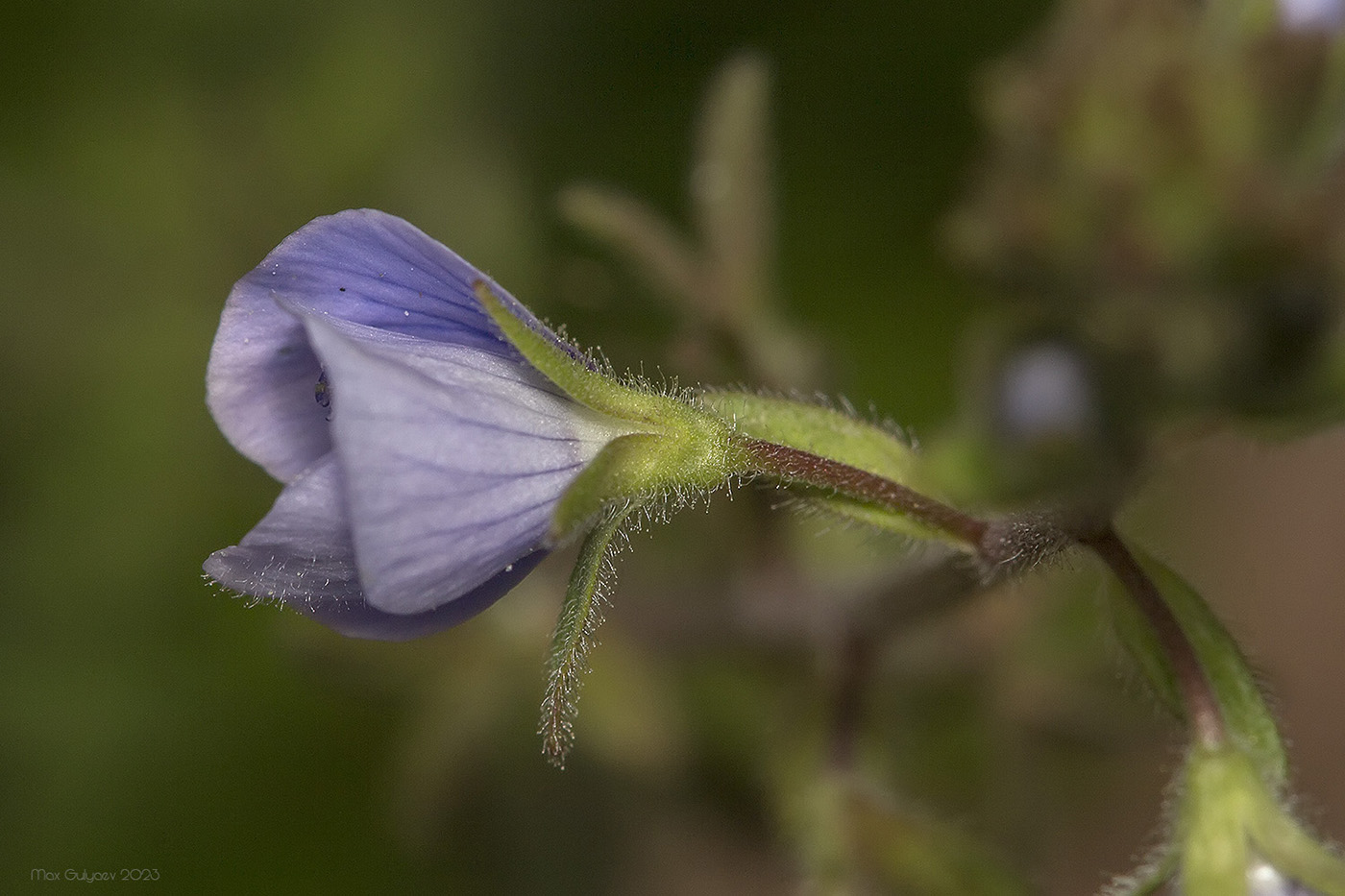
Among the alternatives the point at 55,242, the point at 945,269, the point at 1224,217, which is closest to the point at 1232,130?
the point at 1224,217

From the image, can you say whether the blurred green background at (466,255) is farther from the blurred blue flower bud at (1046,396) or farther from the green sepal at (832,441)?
the green sepal at (832,441)

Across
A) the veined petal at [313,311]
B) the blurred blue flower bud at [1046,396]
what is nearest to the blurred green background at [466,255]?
the blurred blue flower bud at [1046,396]

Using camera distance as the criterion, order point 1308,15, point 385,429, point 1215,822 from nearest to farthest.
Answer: point 385,429 → point 1215,822 → point 1308,15

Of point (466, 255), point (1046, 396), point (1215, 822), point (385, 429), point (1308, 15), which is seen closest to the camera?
point (385, 429)

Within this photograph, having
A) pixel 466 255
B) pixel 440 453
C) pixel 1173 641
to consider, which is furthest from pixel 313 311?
pixel 466 255

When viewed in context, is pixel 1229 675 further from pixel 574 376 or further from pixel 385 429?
pixel 385 429

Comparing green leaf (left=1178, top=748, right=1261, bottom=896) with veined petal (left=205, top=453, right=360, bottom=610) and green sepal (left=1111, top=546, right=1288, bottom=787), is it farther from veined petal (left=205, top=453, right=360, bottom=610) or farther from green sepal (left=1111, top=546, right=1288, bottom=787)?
veined petal (left=205, top=453, right=360, bottom=610)

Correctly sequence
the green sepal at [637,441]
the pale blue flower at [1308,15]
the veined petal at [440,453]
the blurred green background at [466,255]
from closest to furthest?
the veined petal at [440,453] → the green sepal at [637,441] → the pale blue flower at [1308,15] → the blurred green background at [466,255]
